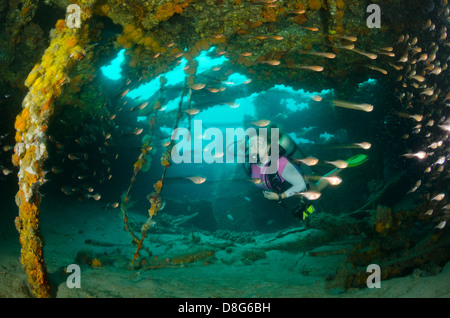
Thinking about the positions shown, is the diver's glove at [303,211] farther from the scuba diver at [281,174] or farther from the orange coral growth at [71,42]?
the orange coral growth at [71,42]

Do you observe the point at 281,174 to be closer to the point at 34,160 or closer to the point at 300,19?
the point at 34,160

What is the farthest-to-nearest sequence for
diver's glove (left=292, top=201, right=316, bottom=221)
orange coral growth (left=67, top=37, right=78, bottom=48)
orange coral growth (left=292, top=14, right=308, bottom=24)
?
orange coral growth (left=292, top=14, right=308, bottom=24) < diver's glove (left=292, top=201, right=316, bottom=221) < orange coral growth (left=67, top=37, right=78, bottom=48)

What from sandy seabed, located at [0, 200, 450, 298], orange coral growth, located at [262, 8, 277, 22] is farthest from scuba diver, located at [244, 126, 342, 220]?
orange coral growth, located at [262, 8, 277, 22]

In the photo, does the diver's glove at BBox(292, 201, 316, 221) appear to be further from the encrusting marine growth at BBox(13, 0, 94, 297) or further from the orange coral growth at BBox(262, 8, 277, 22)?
the orange coral growth at BBox(262, 8, 277, 22)

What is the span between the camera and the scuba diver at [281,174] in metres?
5.04

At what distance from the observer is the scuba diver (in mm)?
5035

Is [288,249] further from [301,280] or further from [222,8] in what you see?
[222,8]

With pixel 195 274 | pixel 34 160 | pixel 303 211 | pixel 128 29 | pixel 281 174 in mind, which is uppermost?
pixel 128 29

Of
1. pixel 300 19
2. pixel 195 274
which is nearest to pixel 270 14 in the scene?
pixel 300 19

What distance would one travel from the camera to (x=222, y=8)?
631 cm

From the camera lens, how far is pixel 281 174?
5234 mm

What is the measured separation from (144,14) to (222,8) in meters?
2.15

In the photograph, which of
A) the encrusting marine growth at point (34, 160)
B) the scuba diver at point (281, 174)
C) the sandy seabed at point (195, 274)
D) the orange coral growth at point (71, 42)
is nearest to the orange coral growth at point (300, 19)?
the scuba diver at point (281, 174)

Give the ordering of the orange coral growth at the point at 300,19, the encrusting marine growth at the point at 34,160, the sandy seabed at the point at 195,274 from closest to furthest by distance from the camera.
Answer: the encrusting marine growth at the point at 34,160 → the sandy seabed at the point at 195,274 → the orange coral growth at the point at 300,19
